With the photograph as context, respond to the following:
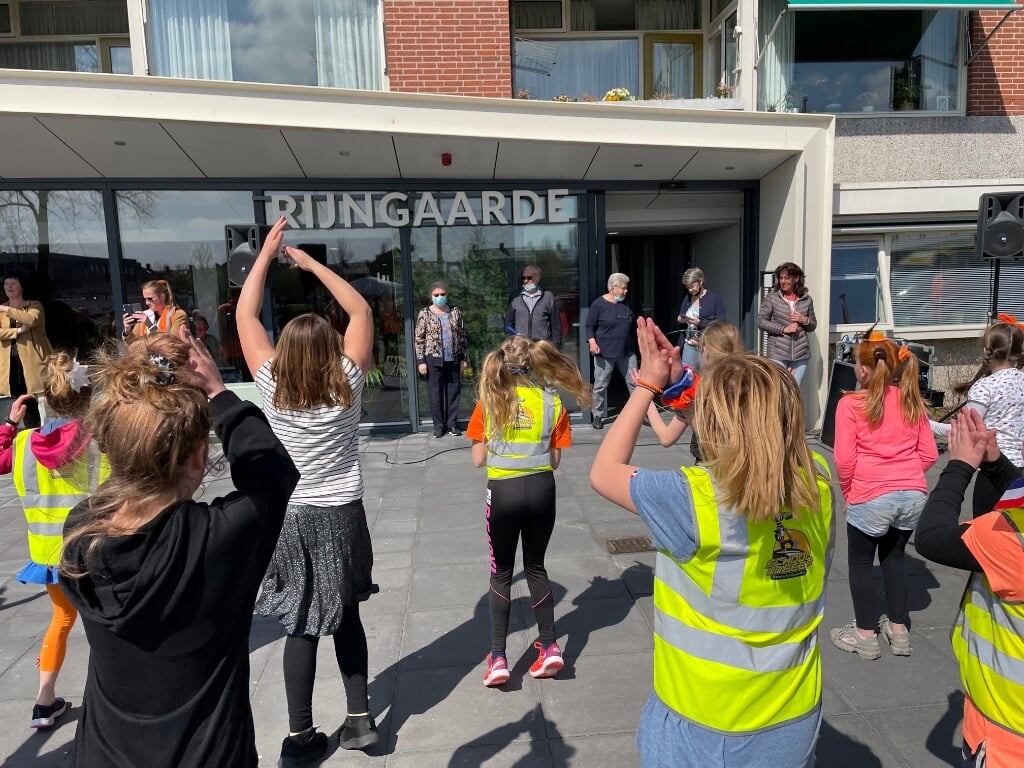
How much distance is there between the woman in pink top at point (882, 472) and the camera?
368 cm

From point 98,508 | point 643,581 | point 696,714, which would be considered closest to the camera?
point 98,508

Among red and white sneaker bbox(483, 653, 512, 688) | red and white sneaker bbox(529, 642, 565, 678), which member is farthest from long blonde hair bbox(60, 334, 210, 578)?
red and white sneaker bbox(529, 642, 565, 678)

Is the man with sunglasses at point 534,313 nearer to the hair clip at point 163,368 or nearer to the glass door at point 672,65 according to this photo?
the glass door at point 672,65

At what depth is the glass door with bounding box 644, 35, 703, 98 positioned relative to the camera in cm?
1015

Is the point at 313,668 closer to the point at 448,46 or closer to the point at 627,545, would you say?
the point at 627,545

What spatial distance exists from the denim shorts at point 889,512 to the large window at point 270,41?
748 cm

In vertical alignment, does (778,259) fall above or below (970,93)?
below

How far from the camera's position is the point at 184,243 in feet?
29.4

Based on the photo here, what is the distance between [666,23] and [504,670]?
31.5 feet

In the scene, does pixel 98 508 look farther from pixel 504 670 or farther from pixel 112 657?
pixel 504 670

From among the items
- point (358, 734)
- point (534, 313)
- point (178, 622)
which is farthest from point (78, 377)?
point (534, 313)

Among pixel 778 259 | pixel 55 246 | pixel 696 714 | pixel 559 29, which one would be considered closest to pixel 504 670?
pixel 696 714

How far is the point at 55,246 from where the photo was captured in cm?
884

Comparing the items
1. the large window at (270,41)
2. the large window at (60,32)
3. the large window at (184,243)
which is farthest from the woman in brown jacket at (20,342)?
the large window at (60,32)
